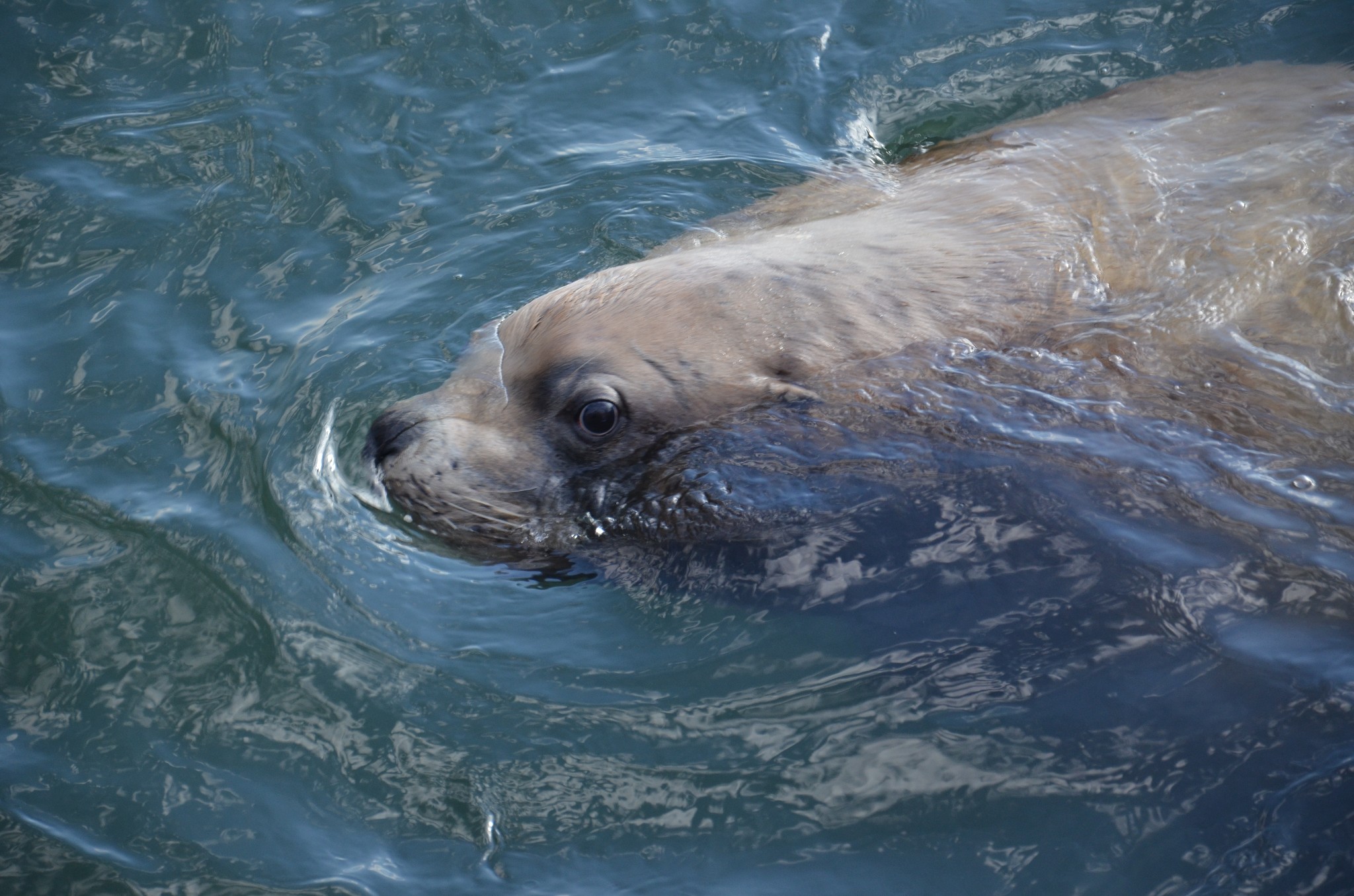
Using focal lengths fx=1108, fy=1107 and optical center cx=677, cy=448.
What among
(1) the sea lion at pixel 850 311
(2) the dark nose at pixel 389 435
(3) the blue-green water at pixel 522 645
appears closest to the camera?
(3) the blue-green water at pixel 522 645

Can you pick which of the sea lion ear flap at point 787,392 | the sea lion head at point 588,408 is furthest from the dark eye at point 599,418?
the sea lion ear flap at point 787,392

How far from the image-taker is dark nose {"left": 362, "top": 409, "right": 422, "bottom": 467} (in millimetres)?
4102

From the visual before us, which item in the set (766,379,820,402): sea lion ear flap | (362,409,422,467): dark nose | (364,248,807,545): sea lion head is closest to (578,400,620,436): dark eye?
(364,248,807,545): sea lion head

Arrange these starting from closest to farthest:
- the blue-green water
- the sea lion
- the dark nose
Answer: the blue-green water
the sea lion
the dark nose

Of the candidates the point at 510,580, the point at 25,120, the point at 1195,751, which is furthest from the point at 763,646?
the point at 25,120

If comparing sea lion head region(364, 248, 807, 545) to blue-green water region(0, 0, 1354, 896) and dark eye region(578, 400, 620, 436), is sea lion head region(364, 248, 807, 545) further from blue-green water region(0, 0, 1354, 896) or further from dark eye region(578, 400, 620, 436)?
blue-green water region(0, 0, 1354, 896)

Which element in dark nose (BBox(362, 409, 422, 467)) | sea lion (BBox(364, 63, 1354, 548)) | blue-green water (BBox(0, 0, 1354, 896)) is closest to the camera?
blue-green water (BBox(0, 0, 1354, 896))

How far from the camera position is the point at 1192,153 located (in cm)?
446

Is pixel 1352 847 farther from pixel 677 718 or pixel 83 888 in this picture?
pixel 83 888

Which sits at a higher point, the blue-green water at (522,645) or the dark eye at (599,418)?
the dark eye at (599,418)

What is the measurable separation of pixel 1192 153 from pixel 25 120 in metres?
5.91

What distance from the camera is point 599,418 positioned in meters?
3.94

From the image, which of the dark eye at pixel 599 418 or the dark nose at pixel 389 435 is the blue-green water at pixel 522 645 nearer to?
the dark nose at pixel 389 435

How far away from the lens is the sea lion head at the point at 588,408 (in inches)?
155
